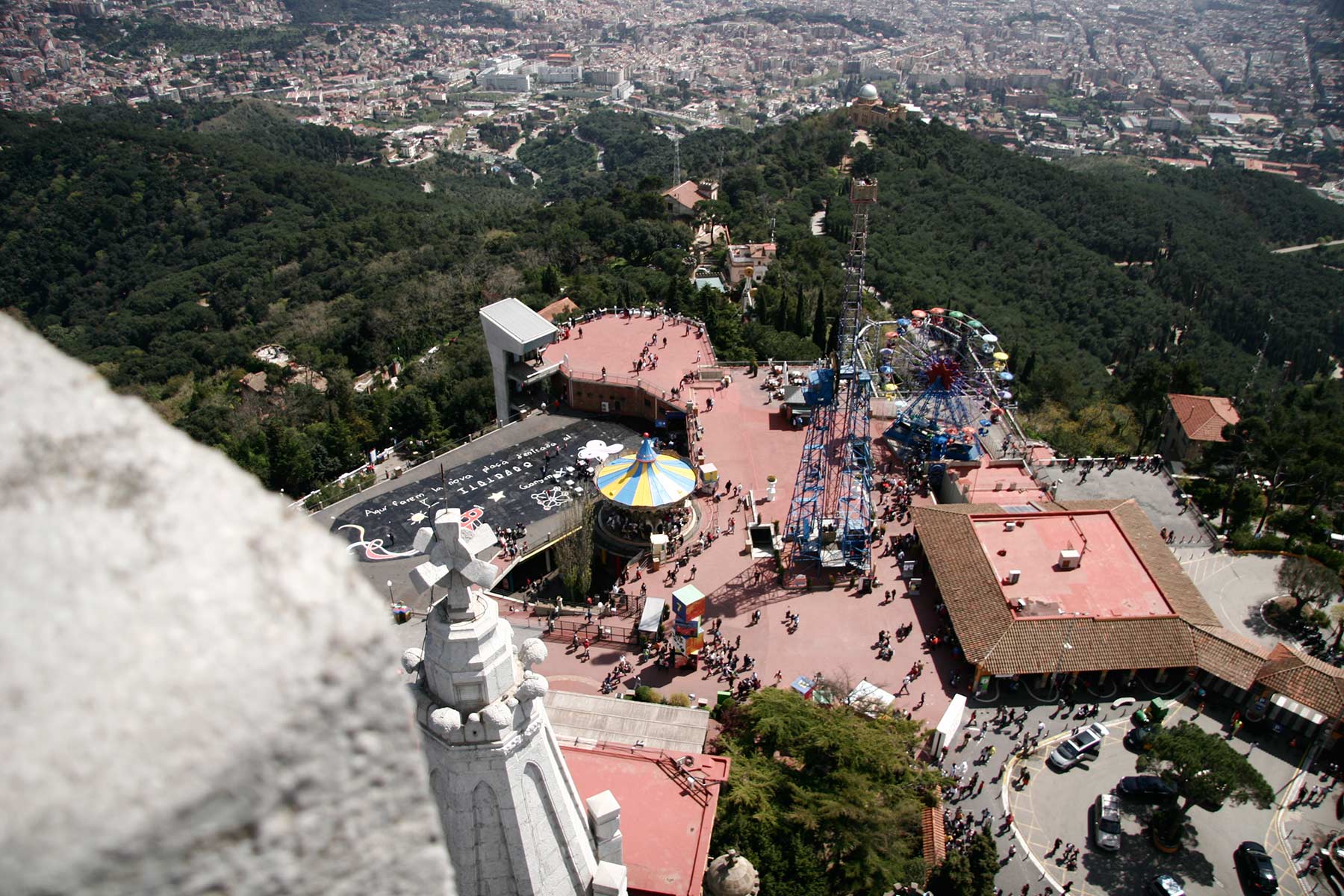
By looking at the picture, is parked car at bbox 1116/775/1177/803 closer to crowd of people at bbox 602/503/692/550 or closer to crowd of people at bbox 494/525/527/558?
crowd of people at bbox 602/503/692/550

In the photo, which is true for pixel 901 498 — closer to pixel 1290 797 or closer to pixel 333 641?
pixel 1290 797

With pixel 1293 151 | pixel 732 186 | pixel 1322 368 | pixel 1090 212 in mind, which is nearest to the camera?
pixel 732 186

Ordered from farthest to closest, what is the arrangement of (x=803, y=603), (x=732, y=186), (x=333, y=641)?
(x=732, y=186)
(x=803, y=603)
(x=333, y=641)

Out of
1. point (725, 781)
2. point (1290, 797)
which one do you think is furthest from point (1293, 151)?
point (725, 781)

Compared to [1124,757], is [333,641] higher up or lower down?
higher up

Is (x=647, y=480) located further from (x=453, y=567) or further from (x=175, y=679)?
(x=175, y=679)

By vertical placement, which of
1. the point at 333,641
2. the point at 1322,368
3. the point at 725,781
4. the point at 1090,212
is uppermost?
the point at 333,641

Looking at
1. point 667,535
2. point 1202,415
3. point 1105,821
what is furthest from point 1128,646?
point 1202,415
